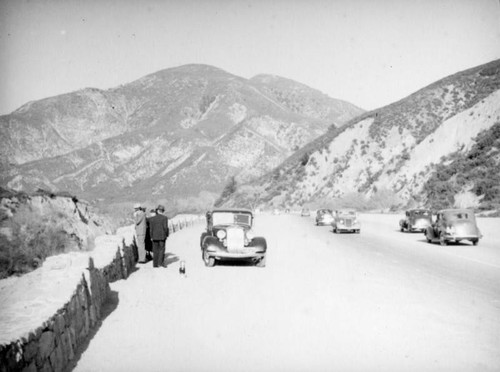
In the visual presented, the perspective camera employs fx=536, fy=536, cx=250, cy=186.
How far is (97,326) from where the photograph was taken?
27.5 feet

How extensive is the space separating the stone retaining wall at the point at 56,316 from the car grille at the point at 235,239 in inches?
172

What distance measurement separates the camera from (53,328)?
226 inches

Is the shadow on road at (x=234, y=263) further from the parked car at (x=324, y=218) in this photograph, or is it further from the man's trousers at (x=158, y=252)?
the parked car at (x=324, y=218)

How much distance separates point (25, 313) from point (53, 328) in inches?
16.2

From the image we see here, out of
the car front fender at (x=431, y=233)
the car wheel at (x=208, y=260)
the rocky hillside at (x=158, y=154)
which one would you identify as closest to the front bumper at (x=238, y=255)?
the car wheel at (x=208, y=260)

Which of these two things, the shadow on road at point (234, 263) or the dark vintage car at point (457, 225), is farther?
the dark vintage car at point (457, 225)

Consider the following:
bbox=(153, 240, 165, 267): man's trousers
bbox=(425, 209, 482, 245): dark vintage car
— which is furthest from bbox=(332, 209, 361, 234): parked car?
bbox=(153, 240, 165, 267): man's trousers

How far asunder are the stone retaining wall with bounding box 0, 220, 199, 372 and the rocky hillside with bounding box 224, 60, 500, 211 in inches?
2099

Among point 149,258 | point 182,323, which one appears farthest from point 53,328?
point 149,258

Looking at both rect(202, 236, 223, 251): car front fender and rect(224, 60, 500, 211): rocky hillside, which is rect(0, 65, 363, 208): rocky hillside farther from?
rect(202, 236, 223, 251): car front fender

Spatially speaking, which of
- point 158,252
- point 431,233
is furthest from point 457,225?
point 158,252

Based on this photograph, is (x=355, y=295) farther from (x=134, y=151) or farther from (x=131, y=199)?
(x=134, y=151)

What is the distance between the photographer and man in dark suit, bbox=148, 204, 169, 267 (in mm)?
15148

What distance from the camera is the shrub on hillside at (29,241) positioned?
1894cm
